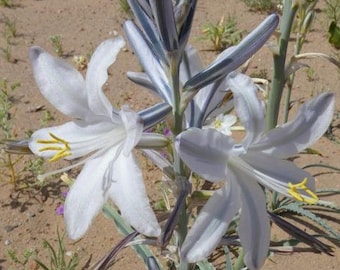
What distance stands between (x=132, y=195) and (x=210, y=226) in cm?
14

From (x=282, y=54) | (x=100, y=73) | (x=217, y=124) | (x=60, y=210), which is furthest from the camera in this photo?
(x=60, y=210)

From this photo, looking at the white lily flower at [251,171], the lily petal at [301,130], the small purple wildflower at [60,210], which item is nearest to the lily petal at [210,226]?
the white lily flower at [251,171]

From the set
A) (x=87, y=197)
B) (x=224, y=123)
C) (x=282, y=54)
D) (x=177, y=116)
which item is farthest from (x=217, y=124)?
(x=87, y=197)

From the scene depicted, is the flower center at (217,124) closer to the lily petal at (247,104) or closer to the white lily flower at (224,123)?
the white lily flower at (224,123)

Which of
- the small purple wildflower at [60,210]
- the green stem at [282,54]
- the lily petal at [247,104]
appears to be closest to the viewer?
the lily petal at [247,104]

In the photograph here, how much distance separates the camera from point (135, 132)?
0.94 meters

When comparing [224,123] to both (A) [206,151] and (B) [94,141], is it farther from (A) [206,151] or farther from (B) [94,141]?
(A) [206,151]

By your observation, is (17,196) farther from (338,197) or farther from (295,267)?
Answer: (338,197)

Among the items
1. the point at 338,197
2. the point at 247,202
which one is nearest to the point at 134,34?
the point at 247,202

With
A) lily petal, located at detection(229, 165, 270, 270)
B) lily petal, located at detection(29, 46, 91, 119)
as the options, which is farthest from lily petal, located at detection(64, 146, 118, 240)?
lily petal, located at detection(229, 165, 270, 270)

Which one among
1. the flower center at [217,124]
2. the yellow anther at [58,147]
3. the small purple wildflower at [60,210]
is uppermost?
the yellow anther at [58,147]

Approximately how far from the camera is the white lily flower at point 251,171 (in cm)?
96

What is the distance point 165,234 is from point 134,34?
0.40 m

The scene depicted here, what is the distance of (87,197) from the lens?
1.01 m
